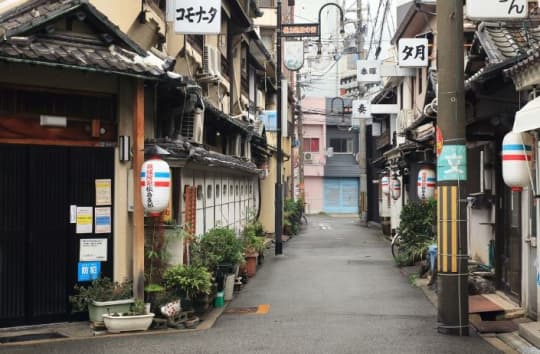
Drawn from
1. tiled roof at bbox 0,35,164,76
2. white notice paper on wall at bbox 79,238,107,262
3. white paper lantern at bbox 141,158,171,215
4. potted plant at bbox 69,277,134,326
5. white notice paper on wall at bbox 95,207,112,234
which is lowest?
potted plant at bbox 69,277,134,326

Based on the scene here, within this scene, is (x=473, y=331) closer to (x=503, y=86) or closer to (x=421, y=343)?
(x=421, y=343)

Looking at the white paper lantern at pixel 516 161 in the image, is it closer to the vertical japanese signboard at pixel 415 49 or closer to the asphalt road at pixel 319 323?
the asphalt road at pixel 319 323

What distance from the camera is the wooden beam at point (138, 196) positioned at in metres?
11.5

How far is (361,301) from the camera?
14.7m

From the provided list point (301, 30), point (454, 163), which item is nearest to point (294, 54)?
point (301, 30)

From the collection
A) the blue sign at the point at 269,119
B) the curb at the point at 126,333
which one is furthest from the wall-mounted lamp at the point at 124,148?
the blue sign at the point at 269,119

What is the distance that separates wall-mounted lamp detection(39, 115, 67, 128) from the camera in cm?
1116

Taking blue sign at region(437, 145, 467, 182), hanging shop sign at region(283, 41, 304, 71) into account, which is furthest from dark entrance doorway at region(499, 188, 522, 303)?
hanging shop sign at region(283, 41, 304, 71)

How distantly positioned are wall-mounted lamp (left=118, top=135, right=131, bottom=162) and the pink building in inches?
2047

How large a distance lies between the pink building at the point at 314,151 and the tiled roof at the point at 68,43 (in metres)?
52.6

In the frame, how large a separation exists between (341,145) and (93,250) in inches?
2197

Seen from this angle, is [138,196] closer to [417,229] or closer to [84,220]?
[84,220]

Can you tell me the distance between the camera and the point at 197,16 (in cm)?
1445

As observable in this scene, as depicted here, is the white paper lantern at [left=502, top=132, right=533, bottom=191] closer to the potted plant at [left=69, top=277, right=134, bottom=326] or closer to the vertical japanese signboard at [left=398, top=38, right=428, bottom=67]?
the potted plant at [left=69, top=277, right=134, bottom=326]
